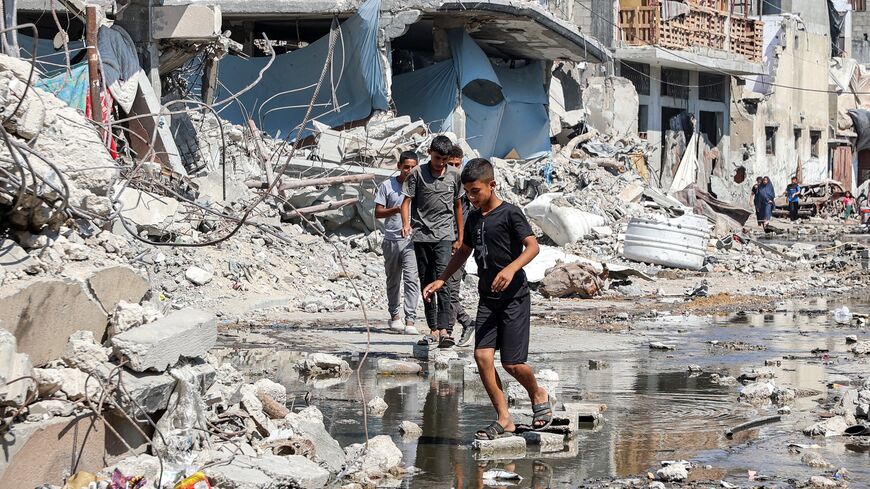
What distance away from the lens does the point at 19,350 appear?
5.29m

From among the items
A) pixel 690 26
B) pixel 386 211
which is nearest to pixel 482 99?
pixel 690 26

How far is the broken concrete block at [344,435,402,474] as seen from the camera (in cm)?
Result: 577

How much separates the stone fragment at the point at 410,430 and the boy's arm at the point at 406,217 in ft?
9.99

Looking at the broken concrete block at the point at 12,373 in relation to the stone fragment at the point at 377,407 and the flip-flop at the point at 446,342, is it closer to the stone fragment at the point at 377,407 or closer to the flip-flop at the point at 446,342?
the stone fragment at the point at 377,407

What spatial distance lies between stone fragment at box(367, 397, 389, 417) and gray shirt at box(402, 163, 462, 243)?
7.58 feet

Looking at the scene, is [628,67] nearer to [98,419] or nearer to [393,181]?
[393,181]

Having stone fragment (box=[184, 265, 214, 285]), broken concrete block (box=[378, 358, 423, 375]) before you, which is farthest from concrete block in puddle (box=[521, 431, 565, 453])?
stone fragment (box=[184, 265, 214, 285])

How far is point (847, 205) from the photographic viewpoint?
124ft

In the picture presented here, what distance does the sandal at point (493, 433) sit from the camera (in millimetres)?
6219

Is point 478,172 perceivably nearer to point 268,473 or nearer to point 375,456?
point 375,456

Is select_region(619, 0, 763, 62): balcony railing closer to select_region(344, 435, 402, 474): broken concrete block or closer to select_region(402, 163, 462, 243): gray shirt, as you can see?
select_region(402, 163, 462, 243): gray shirt

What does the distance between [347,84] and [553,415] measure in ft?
54.1

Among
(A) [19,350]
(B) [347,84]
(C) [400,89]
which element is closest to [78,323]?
(A) [19,350]

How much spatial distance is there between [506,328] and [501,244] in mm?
435
